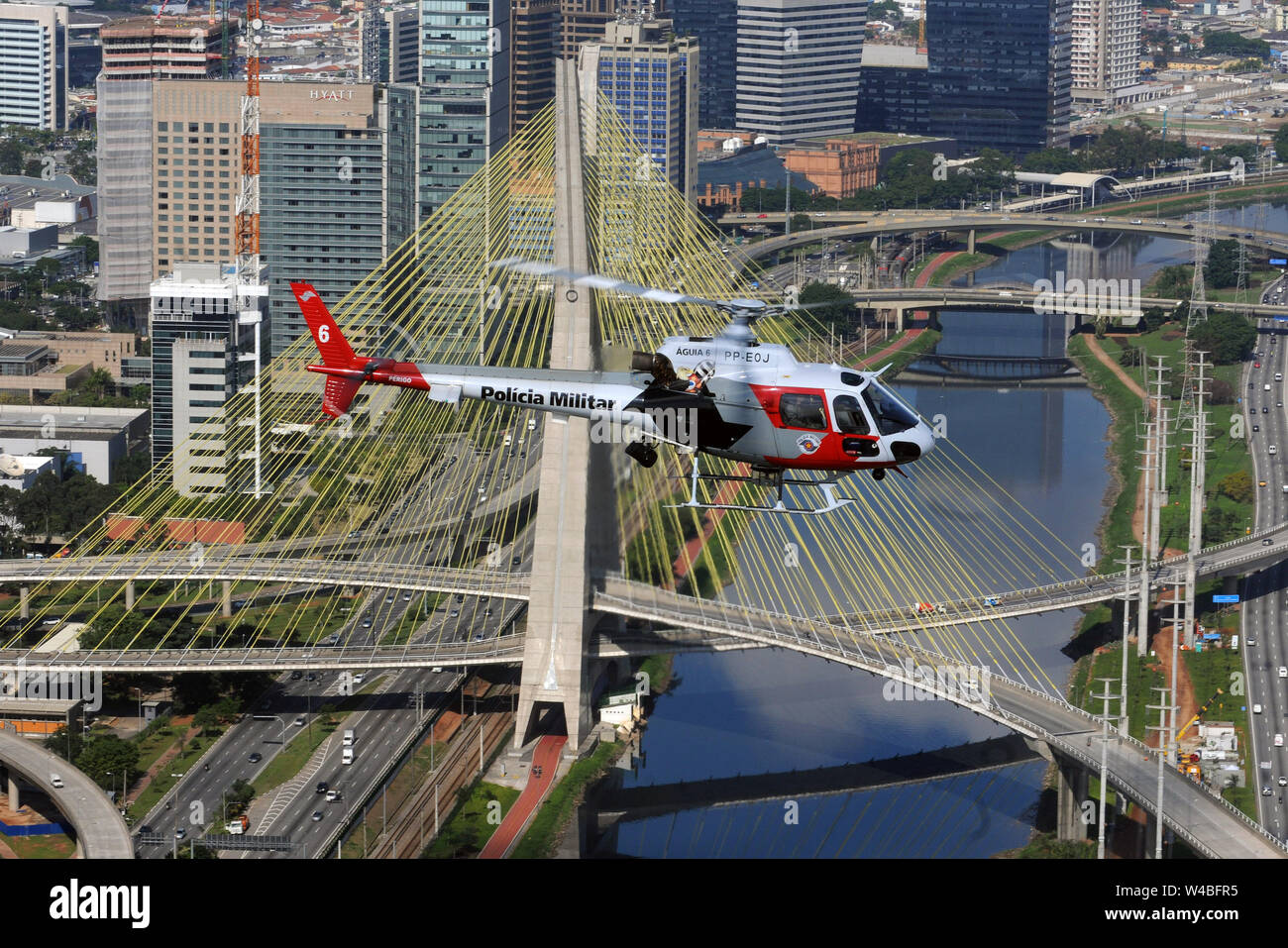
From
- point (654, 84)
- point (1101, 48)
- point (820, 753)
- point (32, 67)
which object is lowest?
point (820, 753)

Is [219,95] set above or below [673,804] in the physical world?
above

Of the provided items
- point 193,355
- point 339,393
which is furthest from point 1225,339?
point 339,393

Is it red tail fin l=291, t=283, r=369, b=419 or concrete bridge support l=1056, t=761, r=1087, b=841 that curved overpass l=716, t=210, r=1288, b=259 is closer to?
concrete bridge support l=1056, t=761, r=1087, b=841

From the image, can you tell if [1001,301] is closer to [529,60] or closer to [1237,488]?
[1237,488]

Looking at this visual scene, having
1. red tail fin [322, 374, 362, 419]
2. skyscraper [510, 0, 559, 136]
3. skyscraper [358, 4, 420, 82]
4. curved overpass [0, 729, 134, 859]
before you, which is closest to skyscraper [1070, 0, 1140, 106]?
skyscraper [358, 4, 420, 82]

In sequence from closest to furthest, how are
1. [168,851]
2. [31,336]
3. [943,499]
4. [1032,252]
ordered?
[168,851]
[943,499]
[31,336]
[1032,252]
